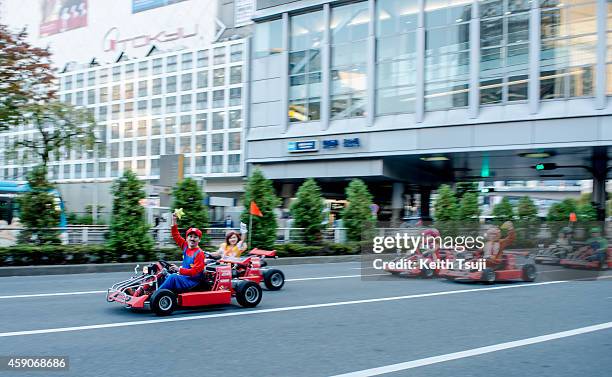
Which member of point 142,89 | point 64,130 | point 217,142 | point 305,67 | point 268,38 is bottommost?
point 64,130

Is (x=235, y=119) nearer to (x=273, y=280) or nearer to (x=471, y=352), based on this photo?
(x=273, y=280)

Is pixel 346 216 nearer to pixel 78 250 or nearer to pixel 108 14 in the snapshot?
pixel 78 250

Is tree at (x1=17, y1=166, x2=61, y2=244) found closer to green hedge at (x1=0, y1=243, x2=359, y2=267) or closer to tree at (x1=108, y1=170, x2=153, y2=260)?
green hedge at (x1=0, y1=243, x2=359, y2=267)

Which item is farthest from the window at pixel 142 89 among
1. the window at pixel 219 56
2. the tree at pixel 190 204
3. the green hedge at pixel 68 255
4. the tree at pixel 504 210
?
the green hedge at pixel 68 255

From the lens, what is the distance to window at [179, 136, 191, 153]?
66312 mm

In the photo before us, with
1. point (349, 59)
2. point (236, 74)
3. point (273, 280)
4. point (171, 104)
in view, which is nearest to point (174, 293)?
point (273, 280)

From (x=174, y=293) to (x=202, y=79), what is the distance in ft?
191

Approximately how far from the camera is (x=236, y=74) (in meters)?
62.3

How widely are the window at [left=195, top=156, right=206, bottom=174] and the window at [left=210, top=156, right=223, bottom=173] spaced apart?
122cm

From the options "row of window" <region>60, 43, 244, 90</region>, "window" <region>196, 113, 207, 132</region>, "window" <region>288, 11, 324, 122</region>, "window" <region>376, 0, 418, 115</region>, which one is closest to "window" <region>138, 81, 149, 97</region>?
"row of window" <region>60, 43, 244, 90</region>

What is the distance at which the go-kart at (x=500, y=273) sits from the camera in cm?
1458

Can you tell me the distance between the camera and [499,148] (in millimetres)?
33000

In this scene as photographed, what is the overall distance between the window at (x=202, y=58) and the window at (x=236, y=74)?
4.07 m

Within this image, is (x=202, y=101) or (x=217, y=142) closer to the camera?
(x=217, y=142)
